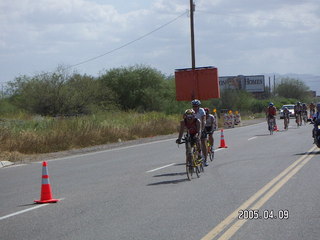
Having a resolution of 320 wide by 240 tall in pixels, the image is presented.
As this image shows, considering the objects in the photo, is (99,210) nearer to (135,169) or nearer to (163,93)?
(135,169)

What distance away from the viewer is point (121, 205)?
406 inches

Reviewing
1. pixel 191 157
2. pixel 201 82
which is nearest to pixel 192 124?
pixel 191 157

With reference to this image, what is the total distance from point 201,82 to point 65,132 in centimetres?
1715

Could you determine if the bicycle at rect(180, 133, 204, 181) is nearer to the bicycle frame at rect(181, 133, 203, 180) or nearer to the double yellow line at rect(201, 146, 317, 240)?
the bicycle frame at rect(181, 133, 203, 180)

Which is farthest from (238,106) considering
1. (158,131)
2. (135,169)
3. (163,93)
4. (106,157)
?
(135,169)

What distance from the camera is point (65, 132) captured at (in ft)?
92.0

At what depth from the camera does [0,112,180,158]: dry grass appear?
2472 centimetres

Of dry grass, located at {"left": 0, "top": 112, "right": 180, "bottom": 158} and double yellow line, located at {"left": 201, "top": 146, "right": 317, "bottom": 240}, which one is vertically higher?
dry grass, located at {"left": 0, "top": 112, "right": 180, "bottom": 158}

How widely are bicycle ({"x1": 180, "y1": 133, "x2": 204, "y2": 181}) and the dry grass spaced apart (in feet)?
34.0

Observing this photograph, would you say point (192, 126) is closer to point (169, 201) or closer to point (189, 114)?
point (189, 114)

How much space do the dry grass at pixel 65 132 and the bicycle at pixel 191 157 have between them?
408 inches

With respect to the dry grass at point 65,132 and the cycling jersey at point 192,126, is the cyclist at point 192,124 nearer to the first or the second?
the cycling jersey at point 192,126

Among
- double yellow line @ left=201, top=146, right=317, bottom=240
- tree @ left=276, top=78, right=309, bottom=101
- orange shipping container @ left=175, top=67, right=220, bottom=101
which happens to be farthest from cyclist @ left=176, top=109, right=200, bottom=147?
tree @ left=276, top=78, right=309, bottom=101

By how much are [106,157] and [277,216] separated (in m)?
13.6
